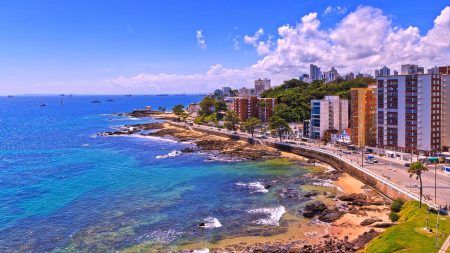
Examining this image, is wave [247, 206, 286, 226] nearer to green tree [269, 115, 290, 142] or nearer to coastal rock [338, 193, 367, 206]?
coastal rock [338, 193, 367, 206]

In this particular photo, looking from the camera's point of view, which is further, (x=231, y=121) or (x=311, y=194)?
(x=231, y=121)

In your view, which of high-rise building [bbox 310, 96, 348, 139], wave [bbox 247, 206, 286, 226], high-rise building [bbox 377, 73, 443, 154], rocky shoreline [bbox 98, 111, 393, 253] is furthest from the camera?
high-rise building [bbox 310, 96, 348, 139]

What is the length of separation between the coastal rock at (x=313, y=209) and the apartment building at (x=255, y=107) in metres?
96.8

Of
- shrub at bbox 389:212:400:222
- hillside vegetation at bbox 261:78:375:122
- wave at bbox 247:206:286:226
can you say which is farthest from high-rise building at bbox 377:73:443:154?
hillside vegetation at bbox 261:78:375:122

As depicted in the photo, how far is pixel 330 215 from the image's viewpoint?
2028 inches

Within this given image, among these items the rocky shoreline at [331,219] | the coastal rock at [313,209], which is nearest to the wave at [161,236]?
the rocky shoreline at [331,219]

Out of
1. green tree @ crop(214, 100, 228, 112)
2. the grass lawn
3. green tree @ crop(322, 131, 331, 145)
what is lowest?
the grass lawn

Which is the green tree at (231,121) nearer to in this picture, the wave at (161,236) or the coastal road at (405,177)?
the coastal road at (405,177)

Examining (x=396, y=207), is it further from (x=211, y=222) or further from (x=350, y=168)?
(x=350, y=168)

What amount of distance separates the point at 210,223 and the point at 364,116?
57.3 meters

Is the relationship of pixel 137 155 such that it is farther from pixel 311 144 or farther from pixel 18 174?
pixel 311 144

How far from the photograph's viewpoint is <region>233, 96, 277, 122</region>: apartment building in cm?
15157

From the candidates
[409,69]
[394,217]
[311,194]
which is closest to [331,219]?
[394,217]

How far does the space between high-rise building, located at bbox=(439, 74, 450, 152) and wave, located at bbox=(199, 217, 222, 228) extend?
184 ft
